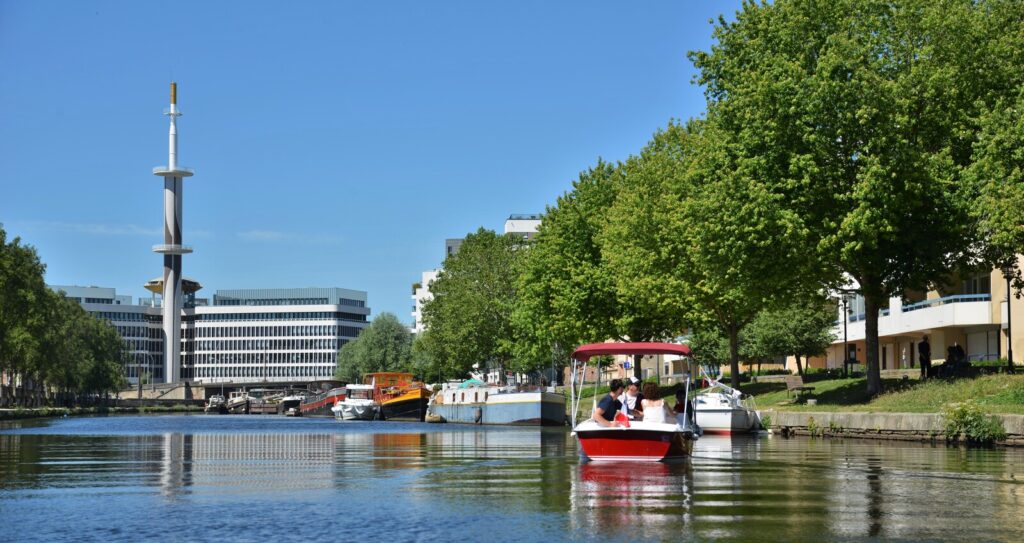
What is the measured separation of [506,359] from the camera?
124938mm

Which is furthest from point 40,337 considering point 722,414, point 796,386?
point 722,414

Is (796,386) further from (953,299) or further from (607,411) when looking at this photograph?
(607,411)

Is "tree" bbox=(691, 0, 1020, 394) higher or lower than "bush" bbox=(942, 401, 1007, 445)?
higher

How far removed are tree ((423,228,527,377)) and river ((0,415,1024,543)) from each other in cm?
8004

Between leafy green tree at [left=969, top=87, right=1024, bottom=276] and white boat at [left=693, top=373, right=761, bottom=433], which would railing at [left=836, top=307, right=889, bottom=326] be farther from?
leafy green tree at [left=969, top=87, right=1024, bottom=276]

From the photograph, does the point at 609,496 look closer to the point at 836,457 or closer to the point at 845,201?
the point at 836,457

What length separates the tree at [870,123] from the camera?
4806 centimetres

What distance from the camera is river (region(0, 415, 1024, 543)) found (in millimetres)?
16719

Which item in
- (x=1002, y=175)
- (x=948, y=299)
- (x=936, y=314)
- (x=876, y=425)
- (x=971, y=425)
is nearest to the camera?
(x=971, y=425)

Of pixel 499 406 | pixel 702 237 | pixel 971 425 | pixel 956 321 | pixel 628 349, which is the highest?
pixel 702 237

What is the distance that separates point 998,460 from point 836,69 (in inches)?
881

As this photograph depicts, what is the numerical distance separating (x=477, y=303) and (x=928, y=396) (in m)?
73.3

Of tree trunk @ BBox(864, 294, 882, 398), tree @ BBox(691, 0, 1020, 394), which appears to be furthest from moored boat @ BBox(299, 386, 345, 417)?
tree @ BBox(691, 0, 1020, 394)

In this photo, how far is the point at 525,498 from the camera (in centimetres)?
2120
